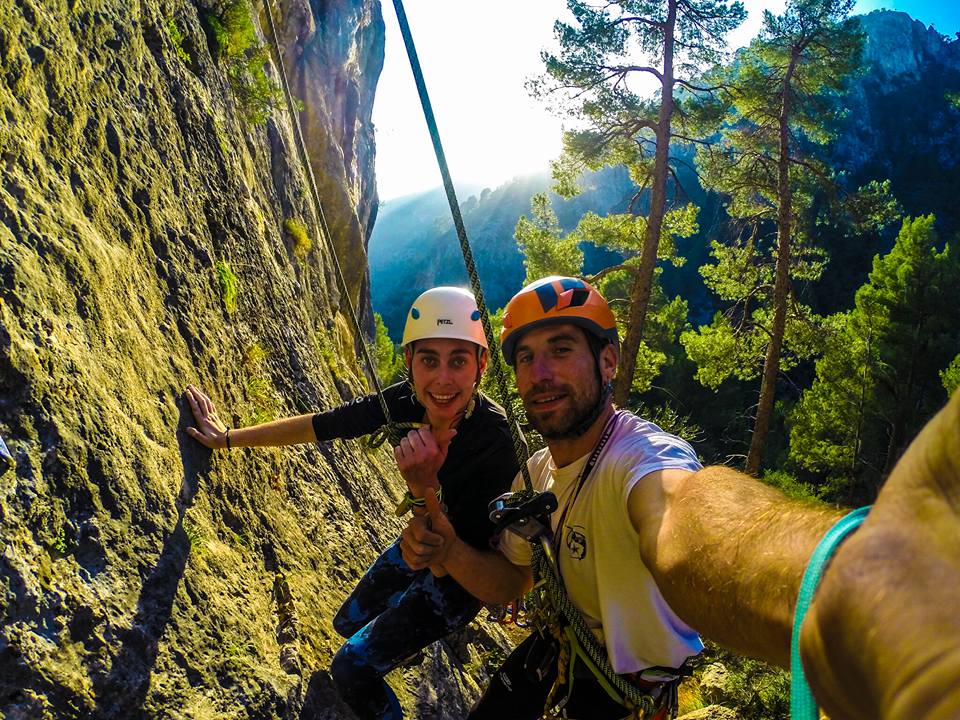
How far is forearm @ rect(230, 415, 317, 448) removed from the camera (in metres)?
3.21

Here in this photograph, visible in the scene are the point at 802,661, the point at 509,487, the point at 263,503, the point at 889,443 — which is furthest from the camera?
the point at 889,443

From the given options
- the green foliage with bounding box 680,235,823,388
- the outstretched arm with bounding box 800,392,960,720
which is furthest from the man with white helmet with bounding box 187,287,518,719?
the green foliage with bounding box 680,235,823,388

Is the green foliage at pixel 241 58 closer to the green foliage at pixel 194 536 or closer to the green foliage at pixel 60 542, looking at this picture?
the green foliage at pixel 194 536

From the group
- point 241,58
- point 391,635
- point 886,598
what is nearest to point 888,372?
point 241,58

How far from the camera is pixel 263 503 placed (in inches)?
135

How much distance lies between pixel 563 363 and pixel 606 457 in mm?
518

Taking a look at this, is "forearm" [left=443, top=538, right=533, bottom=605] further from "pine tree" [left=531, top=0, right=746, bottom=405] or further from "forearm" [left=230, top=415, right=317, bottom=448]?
"pine tree" [left=531, top=0, right=746, bottom=405]

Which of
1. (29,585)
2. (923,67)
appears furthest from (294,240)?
(923,67)

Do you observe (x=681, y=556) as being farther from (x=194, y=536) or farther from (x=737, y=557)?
(x=194, y=536)

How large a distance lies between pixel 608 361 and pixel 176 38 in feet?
14.6

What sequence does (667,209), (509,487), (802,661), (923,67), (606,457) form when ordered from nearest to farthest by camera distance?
(802,661)
(606,457)
(509,487)
(667,209)
(923,67)

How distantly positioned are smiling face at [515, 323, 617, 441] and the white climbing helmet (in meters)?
0.75

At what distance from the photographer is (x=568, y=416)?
254 cm

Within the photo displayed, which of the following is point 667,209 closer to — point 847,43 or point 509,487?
point 847,43
